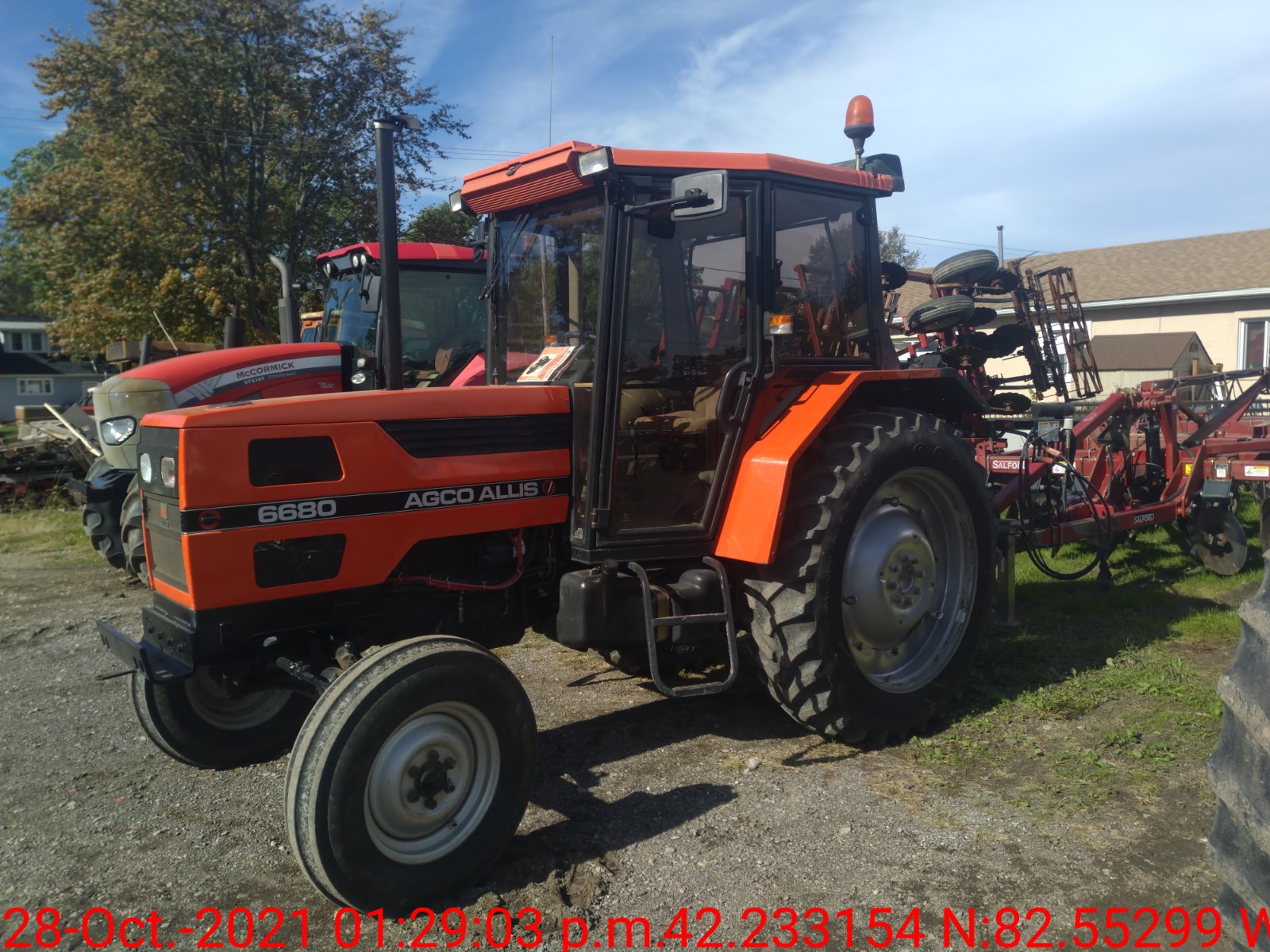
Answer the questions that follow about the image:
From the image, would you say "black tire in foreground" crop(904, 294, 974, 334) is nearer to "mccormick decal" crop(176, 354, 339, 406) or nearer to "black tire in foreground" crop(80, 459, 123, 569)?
"mccormick decal" crop(176, 354, 339, 406)

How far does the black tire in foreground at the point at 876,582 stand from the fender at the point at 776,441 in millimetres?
151

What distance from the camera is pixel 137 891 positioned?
2908mm

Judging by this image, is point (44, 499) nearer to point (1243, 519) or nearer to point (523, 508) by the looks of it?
point (523, 508)

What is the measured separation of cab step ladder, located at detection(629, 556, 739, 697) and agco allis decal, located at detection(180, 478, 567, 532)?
52 cm

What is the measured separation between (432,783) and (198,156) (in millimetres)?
17148

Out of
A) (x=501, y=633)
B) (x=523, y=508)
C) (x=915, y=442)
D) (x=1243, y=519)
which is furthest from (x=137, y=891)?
(x=1243, y=519)

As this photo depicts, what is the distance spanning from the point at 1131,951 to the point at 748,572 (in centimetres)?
183

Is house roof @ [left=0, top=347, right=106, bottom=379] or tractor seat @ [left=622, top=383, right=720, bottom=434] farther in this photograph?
house roof @ [left=0, top=347, right=106, bottom=379]

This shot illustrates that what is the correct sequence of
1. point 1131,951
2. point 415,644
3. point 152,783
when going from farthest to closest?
point 152,783
point 415,644
point 1131,951

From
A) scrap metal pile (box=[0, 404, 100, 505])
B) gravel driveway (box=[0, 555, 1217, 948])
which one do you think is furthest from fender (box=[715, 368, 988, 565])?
scrap metal pile (box=[0, 404, 100, 505])

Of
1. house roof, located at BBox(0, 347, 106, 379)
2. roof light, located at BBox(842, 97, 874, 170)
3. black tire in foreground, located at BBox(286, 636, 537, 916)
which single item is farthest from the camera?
house roof, located at BBox(0, 347, 106, 379)

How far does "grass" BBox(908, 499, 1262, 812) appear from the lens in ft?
11.9

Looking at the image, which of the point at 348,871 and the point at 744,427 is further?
the point at 744,427

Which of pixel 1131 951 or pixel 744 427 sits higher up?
pixel 744 427
